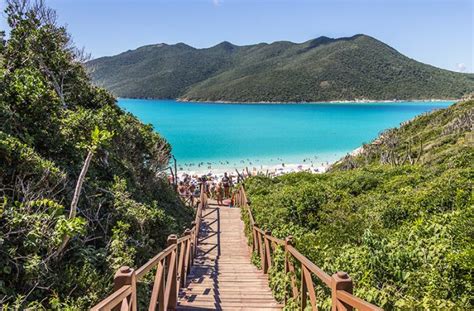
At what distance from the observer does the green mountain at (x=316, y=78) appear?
470ft

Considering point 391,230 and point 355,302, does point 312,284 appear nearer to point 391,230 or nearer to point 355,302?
point 355,302

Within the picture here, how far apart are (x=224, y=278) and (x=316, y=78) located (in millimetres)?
145992

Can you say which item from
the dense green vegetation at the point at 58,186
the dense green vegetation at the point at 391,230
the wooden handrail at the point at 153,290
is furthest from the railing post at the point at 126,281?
the dense green vegetation at the point at 58,186

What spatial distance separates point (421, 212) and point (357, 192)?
4.08m

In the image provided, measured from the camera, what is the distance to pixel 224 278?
20.4 ft

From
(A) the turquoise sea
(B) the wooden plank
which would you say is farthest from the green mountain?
(B) the wooden plank

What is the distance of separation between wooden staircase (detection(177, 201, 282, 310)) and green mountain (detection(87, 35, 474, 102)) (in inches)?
5033

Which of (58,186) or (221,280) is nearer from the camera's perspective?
(221,280)

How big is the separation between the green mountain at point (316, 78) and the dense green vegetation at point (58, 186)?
4958 inches

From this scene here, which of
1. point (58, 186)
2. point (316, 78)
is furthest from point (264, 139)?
point (316, 78)

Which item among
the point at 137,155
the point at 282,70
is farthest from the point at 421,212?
the point at 282,70

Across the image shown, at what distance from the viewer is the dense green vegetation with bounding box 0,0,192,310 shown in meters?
4.93

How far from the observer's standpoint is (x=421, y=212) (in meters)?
6.80

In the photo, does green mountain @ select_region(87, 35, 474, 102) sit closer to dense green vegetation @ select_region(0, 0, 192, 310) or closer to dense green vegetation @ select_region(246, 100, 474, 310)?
dense green vegetation @ select_region(0, 0, 192, 310)
